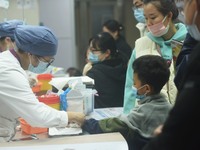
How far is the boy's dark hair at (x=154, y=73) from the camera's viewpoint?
158 cm

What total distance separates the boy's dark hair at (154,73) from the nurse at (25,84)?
0.40 m

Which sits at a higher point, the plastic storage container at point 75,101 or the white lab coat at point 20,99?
the white lab coat at point 20,99

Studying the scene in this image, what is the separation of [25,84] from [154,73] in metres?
0.65

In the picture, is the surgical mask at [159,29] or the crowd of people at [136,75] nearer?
the crowd of people at [136,75]

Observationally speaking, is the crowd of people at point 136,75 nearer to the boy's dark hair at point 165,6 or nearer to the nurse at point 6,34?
the boy's dark hair at point 165,6

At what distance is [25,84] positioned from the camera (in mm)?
1395

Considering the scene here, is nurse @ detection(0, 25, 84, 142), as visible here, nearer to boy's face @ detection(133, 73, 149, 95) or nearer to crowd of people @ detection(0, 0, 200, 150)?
crowd of people @ detection(0, 0, 200, 150)

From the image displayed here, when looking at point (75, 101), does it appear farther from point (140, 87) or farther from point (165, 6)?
point (165, 6)

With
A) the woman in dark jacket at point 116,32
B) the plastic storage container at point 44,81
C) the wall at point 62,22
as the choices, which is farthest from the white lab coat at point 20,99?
the wall at point 62,22

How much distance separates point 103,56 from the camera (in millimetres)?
2662

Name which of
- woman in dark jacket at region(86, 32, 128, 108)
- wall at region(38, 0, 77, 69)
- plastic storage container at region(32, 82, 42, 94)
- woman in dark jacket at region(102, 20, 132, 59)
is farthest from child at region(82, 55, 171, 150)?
wall at region(38, 0, 77, 69)

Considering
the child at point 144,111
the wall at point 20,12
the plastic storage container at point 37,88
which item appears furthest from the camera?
the wall at point 20,12

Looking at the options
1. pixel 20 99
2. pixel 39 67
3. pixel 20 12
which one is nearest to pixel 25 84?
pixel 20 99

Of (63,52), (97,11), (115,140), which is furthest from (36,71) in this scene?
(97,11)
